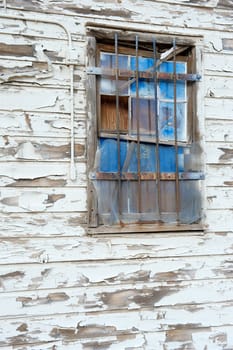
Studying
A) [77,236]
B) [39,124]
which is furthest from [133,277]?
[39,124]

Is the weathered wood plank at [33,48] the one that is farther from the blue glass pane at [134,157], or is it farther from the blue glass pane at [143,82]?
the blue glass pane at [134,157]

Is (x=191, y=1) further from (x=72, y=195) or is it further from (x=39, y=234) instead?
(x=39, y=234)

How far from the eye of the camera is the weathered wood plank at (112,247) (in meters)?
2.32

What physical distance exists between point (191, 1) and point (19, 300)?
2.07 metres

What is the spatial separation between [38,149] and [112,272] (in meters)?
0.82

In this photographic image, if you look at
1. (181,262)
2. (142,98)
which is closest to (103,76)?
(142,98)

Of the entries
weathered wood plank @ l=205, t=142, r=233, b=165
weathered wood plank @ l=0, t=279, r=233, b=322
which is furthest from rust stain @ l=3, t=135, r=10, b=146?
weathered wood plank @ l=205, t=142, r=233, b=165

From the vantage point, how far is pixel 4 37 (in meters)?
2.36

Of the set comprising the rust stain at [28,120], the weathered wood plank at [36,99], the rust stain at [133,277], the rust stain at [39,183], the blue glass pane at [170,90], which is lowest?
the rust stain at [133,277]

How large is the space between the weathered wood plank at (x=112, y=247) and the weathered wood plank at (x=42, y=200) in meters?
0.17

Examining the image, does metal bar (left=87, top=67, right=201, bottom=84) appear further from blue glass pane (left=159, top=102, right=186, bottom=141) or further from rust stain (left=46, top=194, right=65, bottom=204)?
rust stain (left=46, top=194, right=65, bottom=204)

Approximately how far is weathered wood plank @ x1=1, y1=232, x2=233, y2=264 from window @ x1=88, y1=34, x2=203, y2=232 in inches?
2.9

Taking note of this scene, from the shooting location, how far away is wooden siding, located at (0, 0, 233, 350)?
233 centimetres

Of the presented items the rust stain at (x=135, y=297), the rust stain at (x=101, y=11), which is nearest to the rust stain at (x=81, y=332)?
the rust stain at (x=135, y=297)
